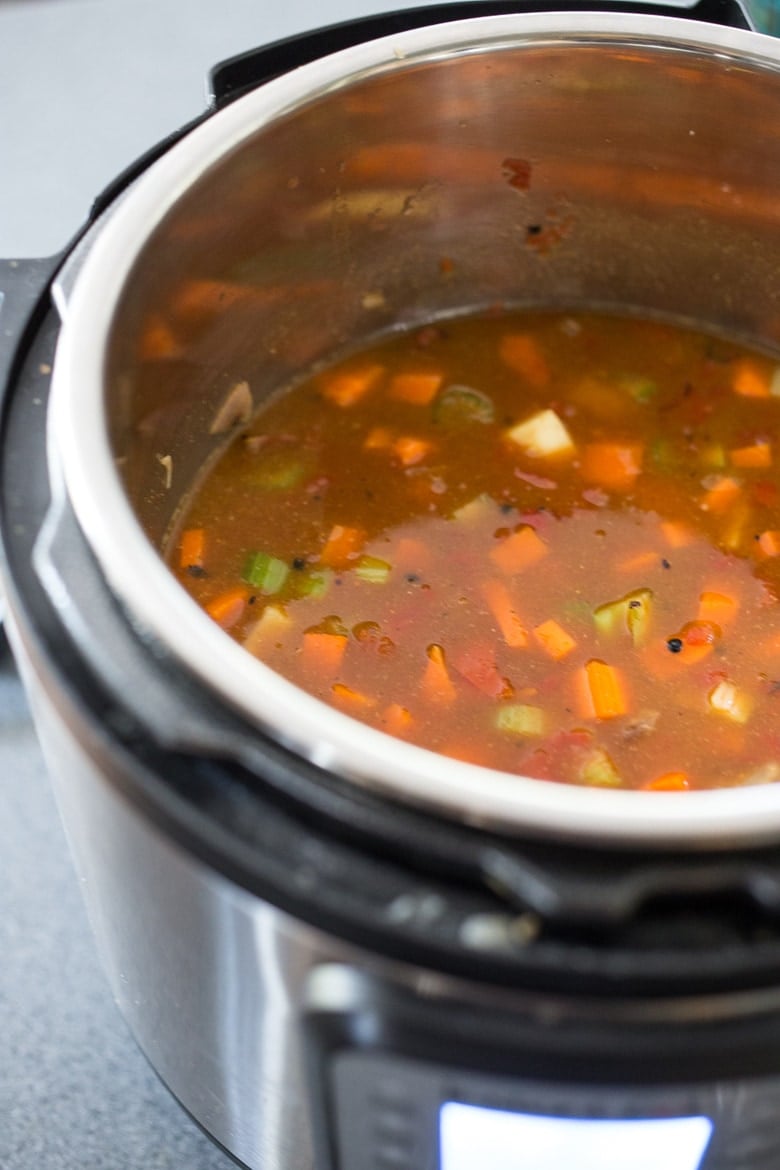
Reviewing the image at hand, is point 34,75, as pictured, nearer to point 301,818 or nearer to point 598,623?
point 598,623

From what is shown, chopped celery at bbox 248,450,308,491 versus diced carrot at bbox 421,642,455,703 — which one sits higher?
chopped celery at bbox 248,450,308,491

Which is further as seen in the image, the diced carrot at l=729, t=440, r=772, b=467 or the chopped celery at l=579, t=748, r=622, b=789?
the diced carrot at l=729, t=440, r=772, b=467

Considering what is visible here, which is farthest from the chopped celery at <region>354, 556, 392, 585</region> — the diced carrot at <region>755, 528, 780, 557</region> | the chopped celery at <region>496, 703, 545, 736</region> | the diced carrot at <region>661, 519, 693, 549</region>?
the diced carrot at <region>755, 528, 780, 557</region>

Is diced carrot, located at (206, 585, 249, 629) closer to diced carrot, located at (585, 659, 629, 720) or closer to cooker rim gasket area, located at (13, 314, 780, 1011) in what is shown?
diced carrot, located at (585, 659, 629, 720)

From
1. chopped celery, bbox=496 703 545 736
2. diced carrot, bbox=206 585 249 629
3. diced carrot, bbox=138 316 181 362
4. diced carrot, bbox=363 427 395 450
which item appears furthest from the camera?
diced carrot, bbox=363 427 395 450

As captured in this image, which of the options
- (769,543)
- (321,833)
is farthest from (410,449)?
(321,833)

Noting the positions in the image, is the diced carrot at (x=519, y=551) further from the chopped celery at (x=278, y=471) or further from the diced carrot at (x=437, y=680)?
the chopped celery at (x=278, y=471)

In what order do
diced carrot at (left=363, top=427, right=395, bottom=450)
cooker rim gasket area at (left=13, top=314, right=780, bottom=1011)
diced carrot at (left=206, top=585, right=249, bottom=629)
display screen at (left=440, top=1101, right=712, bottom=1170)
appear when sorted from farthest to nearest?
diced carrot at (left=363, top=427, right=395, bottom=450) < diced carrot at (left=206, top=585, right=249, bottom=629) < display screen at (left=440, top=1101, right=712, bottom=1170) < cooker rim gasket area at (left=13, top=314, right=780, bottom=1011)
